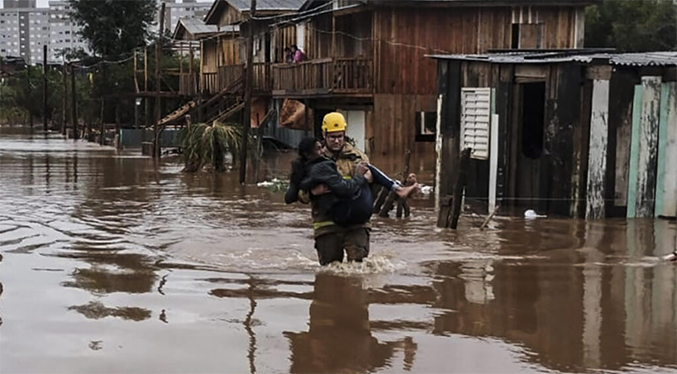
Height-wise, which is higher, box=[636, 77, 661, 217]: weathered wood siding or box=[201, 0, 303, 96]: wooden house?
box=[201, 0, 303, 96]: wooden house

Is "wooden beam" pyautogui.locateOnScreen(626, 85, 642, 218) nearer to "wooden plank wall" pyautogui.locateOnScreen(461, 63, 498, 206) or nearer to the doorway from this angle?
the doorway

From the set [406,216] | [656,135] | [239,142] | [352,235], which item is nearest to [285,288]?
[352,235]

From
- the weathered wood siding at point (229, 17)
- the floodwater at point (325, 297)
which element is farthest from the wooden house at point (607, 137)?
the weathered wood siding at point (229, 17)

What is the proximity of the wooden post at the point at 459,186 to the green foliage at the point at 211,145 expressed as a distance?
1240cm

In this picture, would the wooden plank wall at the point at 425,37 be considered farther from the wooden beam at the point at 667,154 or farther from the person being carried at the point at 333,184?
the person being carried at the point at 333,184

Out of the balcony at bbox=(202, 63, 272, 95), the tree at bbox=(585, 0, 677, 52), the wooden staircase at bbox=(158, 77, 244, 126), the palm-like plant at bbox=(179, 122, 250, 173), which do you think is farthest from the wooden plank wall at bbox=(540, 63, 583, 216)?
the tree at bbox=(585, 0, 677, 52)

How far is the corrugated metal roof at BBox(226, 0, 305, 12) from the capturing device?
36.9m

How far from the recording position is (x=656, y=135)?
13.2 meters

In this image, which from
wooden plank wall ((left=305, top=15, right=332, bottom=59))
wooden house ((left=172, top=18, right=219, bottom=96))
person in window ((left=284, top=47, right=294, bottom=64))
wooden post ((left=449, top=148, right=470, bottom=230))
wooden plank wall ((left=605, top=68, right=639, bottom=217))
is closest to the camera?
wooden post ((left=449, top=148, right=470, bottom=230))

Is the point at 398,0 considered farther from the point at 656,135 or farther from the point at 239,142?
the point at 656,135

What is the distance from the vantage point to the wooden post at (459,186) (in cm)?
1237

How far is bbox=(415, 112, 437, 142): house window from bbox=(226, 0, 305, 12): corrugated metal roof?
35.1ft

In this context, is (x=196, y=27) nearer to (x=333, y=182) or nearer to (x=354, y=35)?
(x=354, y=35)

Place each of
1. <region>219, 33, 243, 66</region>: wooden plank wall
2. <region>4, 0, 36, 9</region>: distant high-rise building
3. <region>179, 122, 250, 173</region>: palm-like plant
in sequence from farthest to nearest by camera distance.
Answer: <region>4, 0, 36, 9</region>: distant high-rise building → <region>219, 33, 243, 66</region>: wooden plank wall → <region>179, 122, 250, 173</region>: palm-like plant
